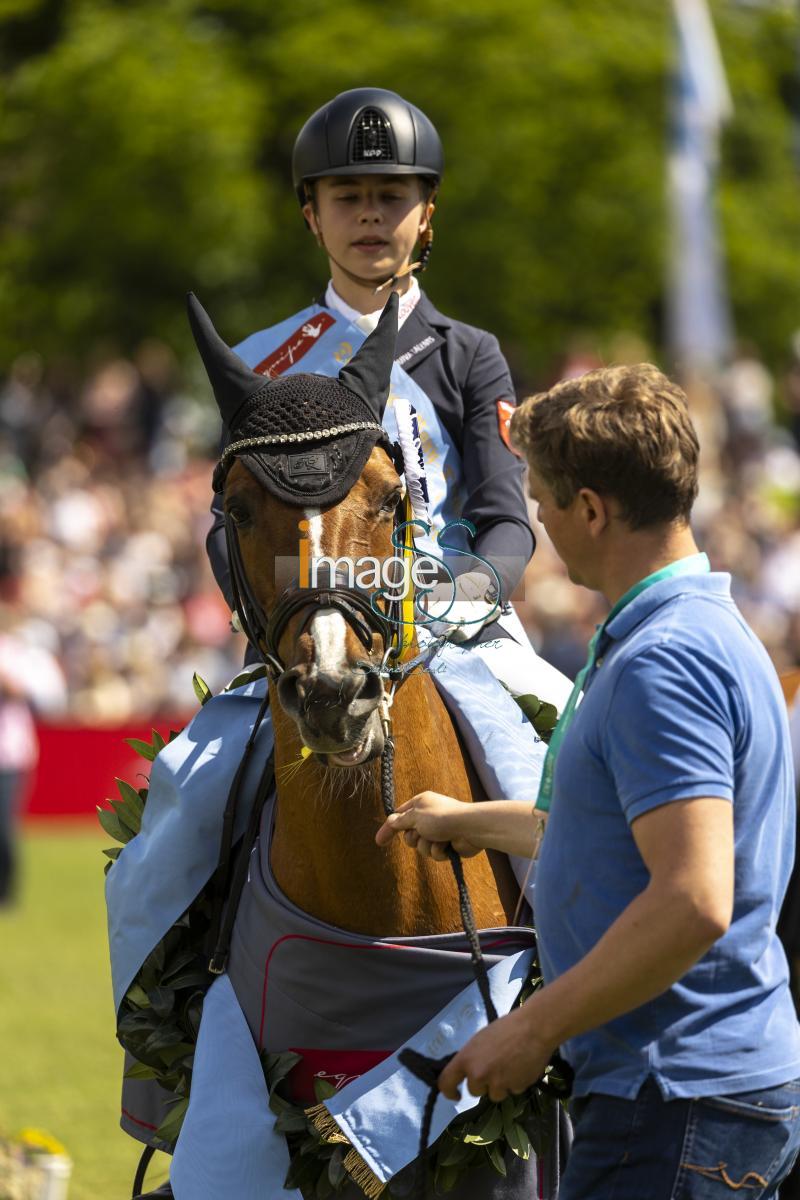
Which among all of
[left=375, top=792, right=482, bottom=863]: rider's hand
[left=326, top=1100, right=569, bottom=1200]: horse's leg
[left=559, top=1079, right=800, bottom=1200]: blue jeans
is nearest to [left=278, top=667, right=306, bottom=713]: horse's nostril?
[left=375, top=792, right=482, bottom=863]: rider's hand

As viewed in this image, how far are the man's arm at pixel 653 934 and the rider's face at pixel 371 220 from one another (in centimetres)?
252

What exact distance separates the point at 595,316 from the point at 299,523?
67.7 feet

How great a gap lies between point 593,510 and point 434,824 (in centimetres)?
83

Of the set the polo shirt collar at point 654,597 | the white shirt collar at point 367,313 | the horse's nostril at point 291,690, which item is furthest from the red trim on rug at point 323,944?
the white shirt collar at point 367,313

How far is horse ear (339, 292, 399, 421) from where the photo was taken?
171 inches

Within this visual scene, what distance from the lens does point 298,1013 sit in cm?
426

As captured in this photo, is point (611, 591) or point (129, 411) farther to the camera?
point (129, 411)

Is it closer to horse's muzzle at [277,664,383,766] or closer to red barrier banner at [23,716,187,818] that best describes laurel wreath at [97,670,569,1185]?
horse's muzzle at [277,664,383,766]

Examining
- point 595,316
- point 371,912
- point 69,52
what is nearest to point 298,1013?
point 371,912

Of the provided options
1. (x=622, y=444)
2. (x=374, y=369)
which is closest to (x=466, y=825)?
(x=622, y=444)

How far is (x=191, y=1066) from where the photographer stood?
15.0 feet

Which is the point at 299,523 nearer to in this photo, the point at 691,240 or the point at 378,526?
the point at 378,526

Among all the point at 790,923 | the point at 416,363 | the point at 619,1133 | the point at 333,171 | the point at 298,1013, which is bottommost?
the point at 619,1133

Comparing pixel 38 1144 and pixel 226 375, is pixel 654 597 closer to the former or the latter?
pixel 226 375
